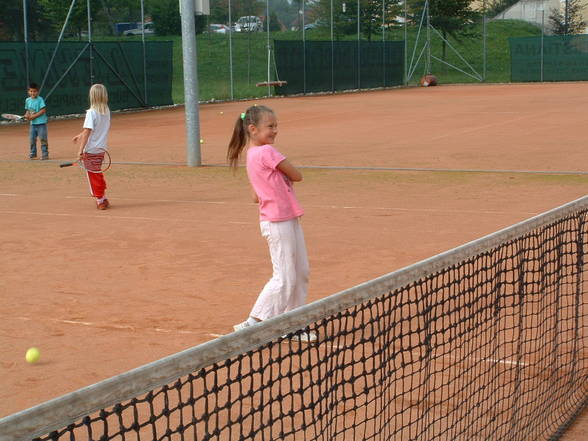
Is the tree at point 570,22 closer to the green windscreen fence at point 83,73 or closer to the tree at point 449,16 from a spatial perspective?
the tree at point 449,16

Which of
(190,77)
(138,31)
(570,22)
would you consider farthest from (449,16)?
(190,77)

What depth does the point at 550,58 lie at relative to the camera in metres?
42.3

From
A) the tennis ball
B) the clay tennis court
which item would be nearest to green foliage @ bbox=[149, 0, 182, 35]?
the clay tennis court

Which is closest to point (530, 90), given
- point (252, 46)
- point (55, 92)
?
point (252, 46)

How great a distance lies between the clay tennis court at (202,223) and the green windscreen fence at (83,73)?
3.87m

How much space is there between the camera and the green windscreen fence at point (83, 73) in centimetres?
2423

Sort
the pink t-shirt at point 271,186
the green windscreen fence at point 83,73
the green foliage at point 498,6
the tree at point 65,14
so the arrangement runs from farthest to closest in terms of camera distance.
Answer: the green foliage at point 498,6
the tree at point 65,14
the green windscreen fence at point 83,73
the pink t-shirt at point 271,186

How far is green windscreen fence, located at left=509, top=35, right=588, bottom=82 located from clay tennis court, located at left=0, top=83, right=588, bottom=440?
22.0 meters

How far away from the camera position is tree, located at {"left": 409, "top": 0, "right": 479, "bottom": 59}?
46406mm

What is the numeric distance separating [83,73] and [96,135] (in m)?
17.0

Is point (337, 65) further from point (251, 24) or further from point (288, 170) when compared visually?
point (288, 170)

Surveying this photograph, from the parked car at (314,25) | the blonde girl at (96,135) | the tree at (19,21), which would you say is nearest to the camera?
the blonde girl at (96,135)

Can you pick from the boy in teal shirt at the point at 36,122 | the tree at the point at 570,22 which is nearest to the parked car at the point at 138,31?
the tree at the point at 570,22

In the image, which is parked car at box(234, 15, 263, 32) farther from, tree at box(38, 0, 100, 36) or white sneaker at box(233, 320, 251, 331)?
white sneaker at box(233, 320, 251, 331)
